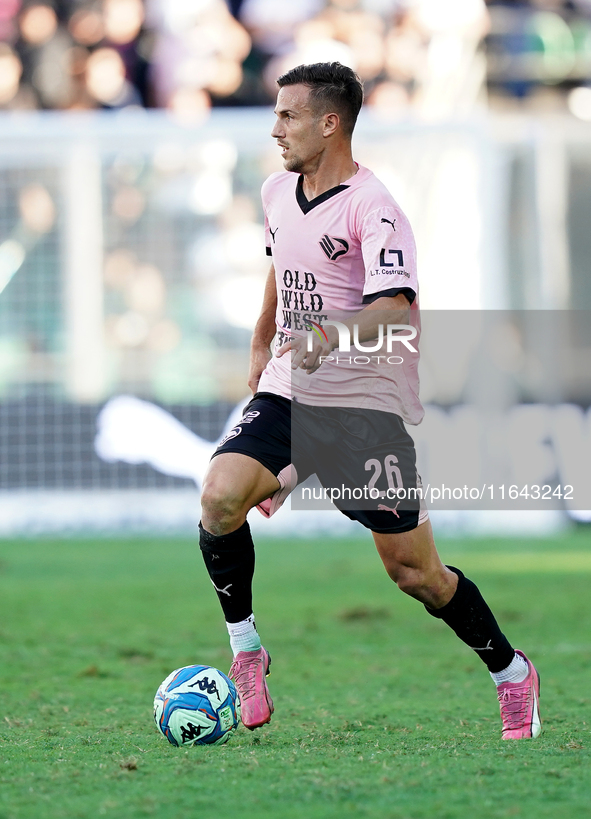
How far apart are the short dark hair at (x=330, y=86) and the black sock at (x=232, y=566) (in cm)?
148

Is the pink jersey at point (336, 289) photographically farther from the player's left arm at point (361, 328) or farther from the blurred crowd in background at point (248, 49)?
the blurred crowd in background at point (248, 49)

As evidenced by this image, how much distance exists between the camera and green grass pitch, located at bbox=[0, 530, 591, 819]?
3.08 m

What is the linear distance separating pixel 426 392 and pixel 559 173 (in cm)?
368

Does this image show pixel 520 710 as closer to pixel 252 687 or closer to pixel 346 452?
pixel 252 687

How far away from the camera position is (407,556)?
13.5 feet

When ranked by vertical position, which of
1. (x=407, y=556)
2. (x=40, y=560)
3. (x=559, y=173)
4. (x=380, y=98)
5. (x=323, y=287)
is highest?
(x=380, y=98)

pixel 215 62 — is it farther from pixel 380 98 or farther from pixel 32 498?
pixel 32 498

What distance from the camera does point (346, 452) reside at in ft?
13.8

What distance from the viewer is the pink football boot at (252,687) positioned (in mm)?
4035

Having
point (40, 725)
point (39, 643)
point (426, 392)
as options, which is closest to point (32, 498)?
point (426, 392)

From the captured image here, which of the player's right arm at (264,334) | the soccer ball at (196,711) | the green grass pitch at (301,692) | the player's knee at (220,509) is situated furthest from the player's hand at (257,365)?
the green grass pitch at (301,692)

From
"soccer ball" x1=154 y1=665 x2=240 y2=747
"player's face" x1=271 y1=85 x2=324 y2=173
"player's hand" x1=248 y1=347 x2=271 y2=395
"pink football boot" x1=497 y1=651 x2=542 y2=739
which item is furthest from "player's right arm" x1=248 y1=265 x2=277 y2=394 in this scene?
"pink football boot" x1=497 y1=651 x2=542 y2=739

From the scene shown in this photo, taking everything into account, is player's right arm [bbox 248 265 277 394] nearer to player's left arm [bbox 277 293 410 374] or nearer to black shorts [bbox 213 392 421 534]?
black shorts [bbox 213 392 421 534]

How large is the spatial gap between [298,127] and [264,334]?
2.74 ft
